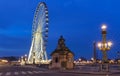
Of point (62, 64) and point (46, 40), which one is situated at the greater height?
point (46, 40)

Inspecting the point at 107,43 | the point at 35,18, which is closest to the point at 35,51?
the point at 35,18

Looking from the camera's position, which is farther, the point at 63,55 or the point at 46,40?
the point at 46,40

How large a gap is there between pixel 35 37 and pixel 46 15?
35.7 ft

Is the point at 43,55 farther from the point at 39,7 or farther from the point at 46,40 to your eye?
the point at 39,7

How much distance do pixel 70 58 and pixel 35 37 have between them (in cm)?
4055

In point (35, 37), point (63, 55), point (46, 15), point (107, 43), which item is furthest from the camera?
point (35, 37)

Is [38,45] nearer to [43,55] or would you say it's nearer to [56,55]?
[43,55]

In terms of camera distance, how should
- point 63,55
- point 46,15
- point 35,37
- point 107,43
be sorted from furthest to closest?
1. point 35,37
2. point 46,15
3. point 63,55
4. point 107,43

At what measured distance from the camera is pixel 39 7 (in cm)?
10638

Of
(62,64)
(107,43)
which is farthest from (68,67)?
(107,43)

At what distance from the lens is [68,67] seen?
2832 inches

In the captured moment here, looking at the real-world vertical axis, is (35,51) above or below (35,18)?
below

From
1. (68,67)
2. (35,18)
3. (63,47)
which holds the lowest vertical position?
(68,67)

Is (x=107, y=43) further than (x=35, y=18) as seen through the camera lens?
No
